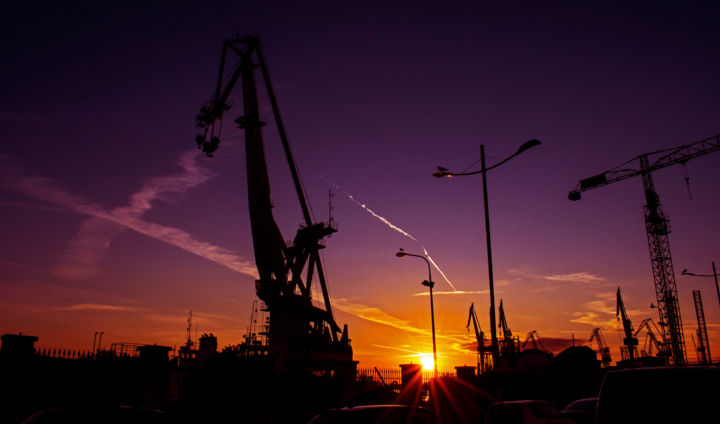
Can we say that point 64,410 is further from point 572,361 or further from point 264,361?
point 572,361

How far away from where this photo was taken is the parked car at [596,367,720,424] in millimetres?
4828

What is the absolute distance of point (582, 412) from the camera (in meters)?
15.6

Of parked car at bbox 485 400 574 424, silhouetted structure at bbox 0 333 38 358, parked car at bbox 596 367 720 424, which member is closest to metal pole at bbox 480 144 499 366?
parked car at bbox 485 400 574 424

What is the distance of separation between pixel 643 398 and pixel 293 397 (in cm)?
1891

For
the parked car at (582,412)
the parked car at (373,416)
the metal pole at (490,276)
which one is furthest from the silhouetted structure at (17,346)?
the parked car at (582,412)

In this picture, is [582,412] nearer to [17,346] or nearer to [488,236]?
[488,236]

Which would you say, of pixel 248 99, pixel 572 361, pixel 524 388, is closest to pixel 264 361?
pixel 524 388

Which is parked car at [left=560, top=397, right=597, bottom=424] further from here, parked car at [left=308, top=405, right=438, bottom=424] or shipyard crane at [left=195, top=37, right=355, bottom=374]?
shipyard crane at [left=195, top=37, right=355, bottom=374]

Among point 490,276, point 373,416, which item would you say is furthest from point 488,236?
point 373,416

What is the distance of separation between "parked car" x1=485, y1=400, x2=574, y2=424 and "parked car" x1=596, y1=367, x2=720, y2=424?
26.8 ft

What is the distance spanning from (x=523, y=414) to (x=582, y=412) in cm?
413

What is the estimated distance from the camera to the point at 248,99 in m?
46.5

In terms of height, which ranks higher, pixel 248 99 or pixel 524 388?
pixel 248 99

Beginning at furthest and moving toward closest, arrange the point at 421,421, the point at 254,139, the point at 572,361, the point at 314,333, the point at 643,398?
1. the point at 572,361
2. the point at 314,333
3. the point at 254,139
4. the point at 421,421
5. the point at 643,398
